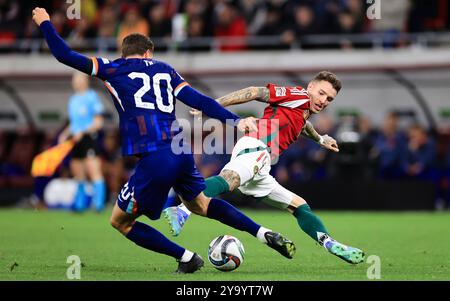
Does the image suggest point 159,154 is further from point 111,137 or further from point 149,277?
point 111,137

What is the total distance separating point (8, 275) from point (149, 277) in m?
1.08

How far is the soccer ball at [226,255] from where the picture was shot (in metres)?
7.68

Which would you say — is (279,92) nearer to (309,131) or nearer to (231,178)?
(309,131)

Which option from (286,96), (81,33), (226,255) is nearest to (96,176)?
(81,33)

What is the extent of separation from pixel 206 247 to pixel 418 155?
8.37m

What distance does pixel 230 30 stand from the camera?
19.7 meters

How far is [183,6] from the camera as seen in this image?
826 inches

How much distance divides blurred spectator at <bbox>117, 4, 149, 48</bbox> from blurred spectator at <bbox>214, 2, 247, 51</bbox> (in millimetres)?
1563

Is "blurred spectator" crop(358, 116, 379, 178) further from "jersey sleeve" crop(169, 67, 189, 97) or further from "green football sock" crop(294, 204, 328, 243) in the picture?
"jersey sleeve" crop(169, 67, 189, 97)

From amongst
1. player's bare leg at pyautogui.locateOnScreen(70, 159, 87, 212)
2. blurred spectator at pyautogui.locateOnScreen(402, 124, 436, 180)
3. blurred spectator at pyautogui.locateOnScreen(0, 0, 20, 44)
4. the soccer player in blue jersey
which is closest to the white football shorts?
the soccer player in blue jersey

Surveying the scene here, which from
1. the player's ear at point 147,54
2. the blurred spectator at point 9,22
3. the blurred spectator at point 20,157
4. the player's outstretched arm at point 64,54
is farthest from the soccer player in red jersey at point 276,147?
the blurred spectator at point 9,22

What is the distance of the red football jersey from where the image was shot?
8.21 m

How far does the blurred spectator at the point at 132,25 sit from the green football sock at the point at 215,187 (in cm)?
1142
